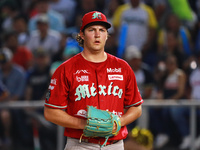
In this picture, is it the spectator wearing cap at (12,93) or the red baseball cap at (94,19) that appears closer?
the red baseball cap at (94,19)

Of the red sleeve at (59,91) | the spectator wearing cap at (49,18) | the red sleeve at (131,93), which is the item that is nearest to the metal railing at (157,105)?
the spectator wearing cap at (49,18)

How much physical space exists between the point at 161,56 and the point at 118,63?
4.98 m

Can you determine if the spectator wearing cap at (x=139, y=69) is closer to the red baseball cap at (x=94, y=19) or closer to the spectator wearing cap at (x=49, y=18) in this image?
the spectator wearing cap at (x=49, y=18)

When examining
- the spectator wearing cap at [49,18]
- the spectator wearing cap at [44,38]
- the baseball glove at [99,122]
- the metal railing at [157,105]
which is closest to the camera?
the baseball glove at [99,122]

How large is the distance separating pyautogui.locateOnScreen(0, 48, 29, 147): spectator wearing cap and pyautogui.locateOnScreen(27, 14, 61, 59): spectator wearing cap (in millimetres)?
571

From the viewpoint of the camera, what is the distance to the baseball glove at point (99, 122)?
161 inches

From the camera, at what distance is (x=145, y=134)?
5867mm

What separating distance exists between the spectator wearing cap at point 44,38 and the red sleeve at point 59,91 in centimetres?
576

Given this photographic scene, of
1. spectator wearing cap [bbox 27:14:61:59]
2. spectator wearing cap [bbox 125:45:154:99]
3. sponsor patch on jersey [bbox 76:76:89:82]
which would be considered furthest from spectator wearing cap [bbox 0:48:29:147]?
sponsor patch on jersey [bbox 76:76:89:82]

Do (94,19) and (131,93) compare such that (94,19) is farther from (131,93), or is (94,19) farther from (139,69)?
(139,69)

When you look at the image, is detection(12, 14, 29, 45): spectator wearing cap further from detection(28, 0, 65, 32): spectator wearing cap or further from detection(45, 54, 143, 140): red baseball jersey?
detection(45, 54, 143, 140): red baseball jersey

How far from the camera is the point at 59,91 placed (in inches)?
167

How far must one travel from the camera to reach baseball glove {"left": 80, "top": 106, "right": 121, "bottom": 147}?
4.08 m

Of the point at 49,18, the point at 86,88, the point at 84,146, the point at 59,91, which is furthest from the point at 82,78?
the point at 49,18
